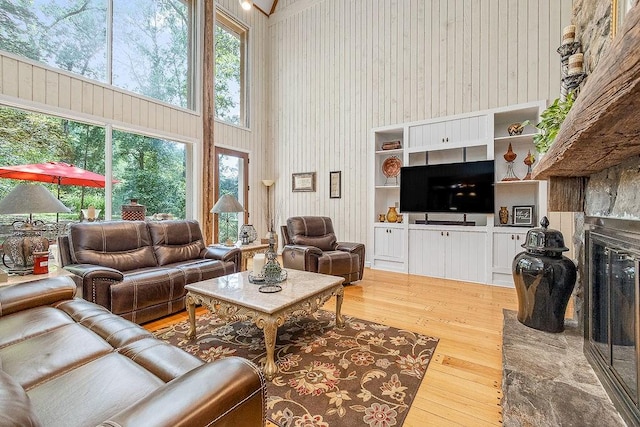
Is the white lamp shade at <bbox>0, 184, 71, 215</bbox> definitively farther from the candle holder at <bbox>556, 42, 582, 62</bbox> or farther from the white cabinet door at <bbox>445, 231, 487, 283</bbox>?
the white cabinet door at <bbox>445, 231, 487, 283</bbox>

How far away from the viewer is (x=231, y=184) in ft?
19.3

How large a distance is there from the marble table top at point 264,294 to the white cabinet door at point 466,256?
98.5 inches

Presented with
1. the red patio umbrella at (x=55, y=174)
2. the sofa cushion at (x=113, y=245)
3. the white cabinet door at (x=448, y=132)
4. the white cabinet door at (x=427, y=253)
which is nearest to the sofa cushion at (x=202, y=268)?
the sofa cushion at (x=113, y=245)

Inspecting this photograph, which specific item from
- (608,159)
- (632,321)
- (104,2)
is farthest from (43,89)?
(632,321)

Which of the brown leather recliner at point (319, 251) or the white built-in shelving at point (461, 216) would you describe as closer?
the brown leather recliner at point (319, 251)

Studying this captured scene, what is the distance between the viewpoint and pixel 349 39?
540cm

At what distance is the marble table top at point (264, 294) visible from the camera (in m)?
1.96

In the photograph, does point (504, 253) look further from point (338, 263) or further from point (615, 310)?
point (615, 310)

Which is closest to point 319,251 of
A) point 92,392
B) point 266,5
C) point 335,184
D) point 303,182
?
point 335,184

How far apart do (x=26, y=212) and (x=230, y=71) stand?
4.68 metres

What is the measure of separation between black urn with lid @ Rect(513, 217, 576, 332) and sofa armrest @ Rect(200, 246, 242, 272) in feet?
9.31

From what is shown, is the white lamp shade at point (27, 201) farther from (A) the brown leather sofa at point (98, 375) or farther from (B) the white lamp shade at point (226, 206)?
(B) the white lamp shade at point (226, 206)

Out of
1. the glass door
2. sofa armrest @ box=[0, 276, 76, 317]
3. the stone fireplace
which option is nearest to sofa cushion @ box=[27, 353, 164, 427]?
sofa armrest @ box=[0, 276, 76, 317]

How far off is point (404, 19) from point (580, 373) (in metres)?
5.25
